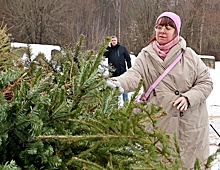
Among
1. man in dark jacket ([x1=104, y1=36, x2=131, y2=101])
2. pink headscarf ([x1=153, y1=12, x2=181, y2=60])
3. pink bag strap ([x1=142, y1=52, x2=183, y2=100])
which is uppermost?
pink headscarf ([x1=153, y1=12, x2=181, y2=60])

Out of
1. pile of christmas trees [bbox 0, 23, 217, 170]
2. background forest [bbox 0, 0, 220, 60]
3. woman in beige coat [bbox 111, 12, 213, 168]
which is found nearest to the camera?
pile of christmas trees [bbox 0, 23, 217, 170]

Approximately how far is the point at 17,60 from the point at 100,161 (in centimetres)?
80

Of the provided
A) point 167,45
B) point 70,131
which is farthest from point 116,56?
point 70,131

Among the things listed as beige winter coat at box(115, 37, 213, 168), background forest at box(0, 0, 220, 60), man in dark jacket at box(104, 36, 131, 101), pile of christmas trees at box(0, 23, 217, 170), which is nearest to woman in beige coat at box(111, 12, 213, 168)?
beige winter coat at box(115, 37, 213, 168)

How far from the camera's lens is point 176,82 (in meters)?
2.67

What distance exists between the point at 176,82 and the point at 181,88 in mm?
58

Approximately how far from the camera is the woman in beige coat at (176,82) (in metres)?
2.66

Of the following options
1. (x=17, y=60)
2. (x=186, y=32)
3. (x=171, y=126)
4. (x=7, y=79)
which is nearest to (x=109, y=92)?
(x=7, y=79)

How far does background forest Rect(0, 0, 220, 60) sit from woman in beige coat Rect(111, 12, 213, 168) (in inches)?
608

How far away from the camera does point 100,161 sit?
1.10 metres

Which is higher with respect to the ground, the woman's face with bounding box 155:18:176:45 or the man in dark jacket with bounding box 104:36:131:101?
the woman's face with bounding box 155:18:176:45

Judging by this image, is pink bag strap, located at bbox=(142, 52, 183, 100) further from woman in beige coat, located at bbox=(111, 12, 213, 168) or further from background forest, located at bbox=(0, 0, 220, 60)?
background forest, located at bbox=(0, 0, 220, 60)

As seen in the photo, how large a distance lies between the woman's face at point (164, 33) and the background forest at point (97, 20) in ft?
50.7

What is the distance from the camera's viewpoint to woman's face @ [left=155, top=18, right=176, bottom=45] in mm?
2664
